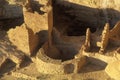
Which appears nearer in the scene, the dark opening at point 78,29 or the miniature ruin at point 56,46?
the miniature ruin at point 56,46

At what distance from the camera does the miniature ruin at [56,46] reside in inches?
1337

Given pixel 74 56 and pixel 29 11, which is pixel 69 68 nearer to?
pixel 74 56

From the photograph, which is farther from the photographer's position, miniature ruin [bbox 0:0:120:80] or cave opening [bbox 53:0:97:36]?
cave opening [bbox 53:0:97:36]

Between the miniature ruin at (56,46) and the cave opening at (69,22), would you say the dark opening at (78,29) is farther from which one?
the miniature ruin at (56,46)

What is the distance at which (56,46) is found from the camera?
36250mm

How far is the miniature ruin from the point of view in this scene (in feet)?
111

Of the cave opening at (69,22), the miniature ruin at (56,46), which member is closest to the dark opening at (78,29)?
the cave opening at (69,22)

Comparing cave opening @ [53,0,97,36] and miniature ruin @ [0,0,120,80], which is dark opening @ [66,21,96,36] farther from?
miniature ruin @ [0,0,120,80]

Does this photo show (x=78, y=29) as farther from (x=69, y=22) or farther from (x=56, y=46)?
(x=56, y=46)

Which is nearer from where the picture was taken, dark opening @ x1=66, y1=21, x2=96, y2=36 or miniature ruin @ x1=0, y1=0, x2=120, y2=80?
miniature ruin @ x1=0, y1=0, x2=120, y2=80

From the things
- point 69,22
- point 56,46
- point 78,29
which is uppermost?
point 69,22

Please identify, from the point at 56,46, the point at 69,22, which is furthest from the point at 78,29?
the point at 56,46

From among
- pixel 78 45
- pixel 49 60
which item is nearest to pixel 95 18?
pixel 78 45

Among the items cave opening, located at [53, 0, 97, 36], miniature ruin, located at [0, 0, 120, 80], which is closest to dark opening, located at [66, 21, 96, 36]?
cave opening, located at [53, 0, 97, 36]
